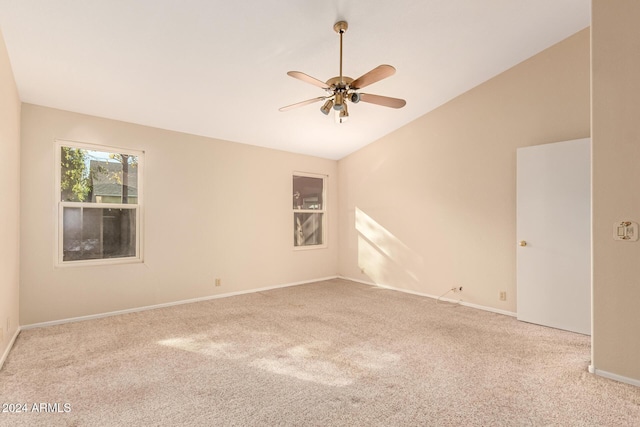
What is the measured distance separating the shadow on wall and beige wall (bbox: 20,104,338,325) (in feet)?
2.48

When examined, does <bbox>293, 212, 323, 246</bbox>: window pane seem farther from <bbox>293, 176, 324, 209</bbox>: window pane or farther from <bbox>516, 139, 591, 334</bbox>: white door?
<bbox>516, 139, 591, 334</bbox>: white door

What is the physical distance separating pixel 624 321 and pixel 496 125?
2658 millimetres

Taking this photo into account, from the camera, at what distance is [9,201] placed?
2939 millimetres

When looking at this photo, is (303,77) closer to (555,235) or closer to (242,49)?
(242,49)

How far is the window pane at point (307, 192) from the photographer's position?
238 inches

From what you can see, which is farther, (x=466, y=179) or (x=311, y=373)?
(x=466, y=179)

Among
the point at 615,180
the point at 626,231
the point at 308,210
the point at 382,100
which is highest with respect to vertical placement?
the point at 382,100

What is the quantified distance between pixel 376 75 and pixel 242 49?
4.35ft

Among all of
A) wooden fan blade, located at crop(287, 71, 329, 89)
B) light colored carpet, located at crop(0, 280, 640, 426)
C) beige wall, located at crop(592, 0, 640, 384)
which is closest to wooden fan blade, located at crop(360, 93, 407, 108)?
wooden fan blade, located at crop(287, 71, 329, 89)

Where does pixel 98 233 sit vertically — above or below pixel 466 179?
below

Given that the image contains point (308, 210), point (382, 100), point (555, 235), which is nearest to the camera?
point (382, 100)

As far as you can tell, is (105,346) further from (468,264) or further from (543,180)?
(543,180)

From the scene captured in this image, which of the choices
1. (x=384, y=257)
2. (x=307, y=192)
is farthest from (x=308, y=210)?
(x=384, y=257)

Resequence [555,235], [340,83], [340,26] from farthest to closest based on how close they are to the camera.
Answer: [555,235] < [340,26] < [340,83]
